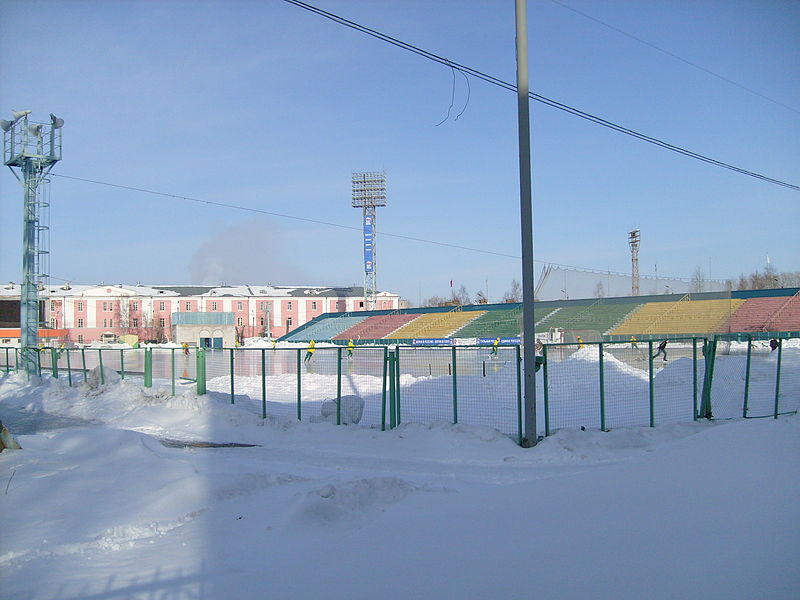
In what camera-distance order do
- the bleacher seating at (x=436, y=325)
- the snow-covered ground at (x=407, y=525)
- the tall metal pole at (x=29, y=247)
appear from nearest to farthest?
the snow-covered ground at (x=407, y=525)
the tall metal pole at (x=29, y=247)
the bleacher seating at (x=436, y=325)

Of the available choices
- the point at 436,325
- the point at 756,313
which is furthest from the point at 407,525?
the point at 436,325

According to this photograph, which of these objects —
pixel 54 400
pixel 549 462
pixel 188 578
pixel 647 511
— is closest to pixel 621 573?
pixel 647 511

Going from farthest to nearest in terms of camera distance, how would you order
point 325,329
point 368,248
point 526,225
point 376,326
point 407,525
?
point 368,248
point 325,329
point 376,326
point 526,225
point 407,525

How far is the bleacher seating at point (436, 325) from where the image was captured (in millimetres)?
53781

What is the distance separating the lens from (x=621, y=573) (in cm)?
466

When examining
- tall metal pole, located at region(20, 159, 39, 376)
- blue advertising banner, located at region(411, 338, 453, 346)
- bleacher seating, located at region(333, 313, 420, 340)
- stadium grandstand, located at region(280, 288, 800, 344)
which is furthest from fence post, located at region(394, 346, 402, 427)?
bleacher seating, located at region(333, 313, 420, 340)

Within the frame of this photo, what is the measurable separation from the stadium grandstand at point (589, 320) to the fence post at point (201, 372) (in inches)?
799

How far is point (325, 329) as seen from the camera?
6341 cm

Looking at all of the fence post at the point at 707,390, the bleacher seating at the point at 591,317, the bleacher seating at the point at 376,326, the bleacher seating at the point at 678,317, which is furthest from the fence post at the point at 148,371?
the bleacher seating at the point at 376,326

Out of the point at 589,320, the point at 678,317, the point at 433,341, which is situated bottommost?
the point at 433,341

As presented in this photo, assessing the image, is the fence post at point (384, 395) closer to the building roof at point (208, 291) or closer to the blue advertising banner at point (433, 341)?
the blue advertising banner at point (433, 341)

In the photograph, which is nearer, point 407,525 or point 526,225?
point 407,525

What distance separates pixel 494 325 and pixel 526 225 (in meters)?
40.0

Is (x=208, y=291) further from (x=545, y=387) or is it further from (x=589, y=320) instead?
(x=545, y=387)
